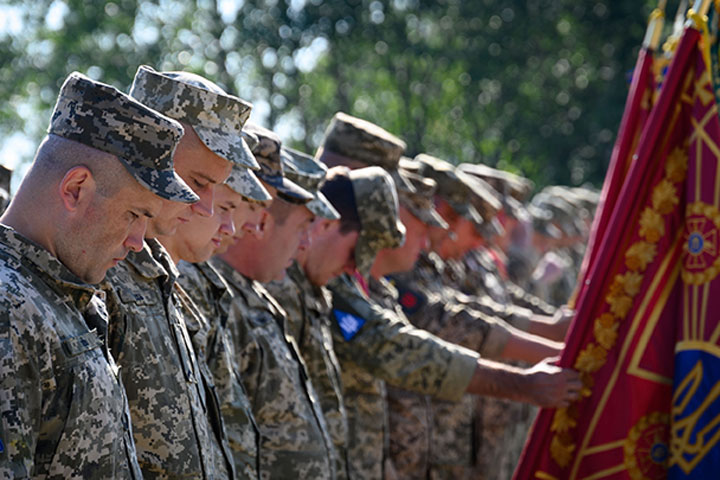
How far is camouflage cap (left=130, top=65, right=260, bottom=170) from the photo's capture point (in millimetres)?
3205

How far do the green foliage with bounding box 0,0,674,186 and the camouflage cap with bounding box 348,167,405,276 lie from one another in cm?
2109

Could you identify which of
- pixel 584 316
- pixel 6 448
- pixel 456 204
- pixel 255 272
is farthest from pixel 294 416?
pixel 456 204

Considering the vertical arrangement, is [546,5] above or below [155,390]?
above

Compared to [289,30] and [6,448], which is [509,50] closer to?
[289,30]

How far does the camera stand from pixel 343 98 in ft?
96.8

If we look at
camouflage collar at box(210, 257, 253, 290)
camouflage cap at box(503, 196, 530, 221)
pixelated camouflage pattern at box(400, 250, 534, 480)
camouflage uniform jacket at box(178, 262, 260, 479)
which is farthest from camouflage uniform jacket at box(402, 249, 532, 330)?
camouflage cap at box(503, 196, 530, 221)

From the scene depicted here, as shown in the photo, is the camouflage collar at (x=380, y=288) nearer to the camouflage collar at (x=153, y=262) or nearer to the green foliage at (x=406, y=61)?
the camouflage collar at (x=153, y=262)

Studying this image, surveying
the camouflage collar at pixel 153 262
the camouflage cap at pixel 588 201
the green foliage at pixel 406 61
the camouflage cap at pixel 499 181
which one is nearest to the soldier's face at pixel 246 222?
the camouflage collar at pixel 153 262

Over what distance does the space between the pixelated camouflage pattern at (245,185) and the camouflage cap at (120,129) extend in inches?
42.4

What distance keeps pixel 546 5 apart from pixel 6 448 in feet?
93.0

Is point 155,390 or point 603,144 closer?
point 155,390

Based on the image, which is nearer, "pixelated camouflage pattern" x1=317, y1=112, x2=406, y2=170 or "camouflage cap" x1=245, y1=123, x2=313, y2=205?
"camouflage cap" x1=245, y1=123, x2=313, y2=205

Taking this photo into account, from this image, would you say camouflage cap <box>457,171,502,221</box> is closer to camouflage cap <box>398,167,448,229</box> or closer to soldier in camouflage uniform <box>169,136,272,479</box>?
camouflage cap <box>398,167,448,229</box>

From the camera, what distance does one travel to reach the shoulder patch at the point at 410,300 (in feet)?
21.2
